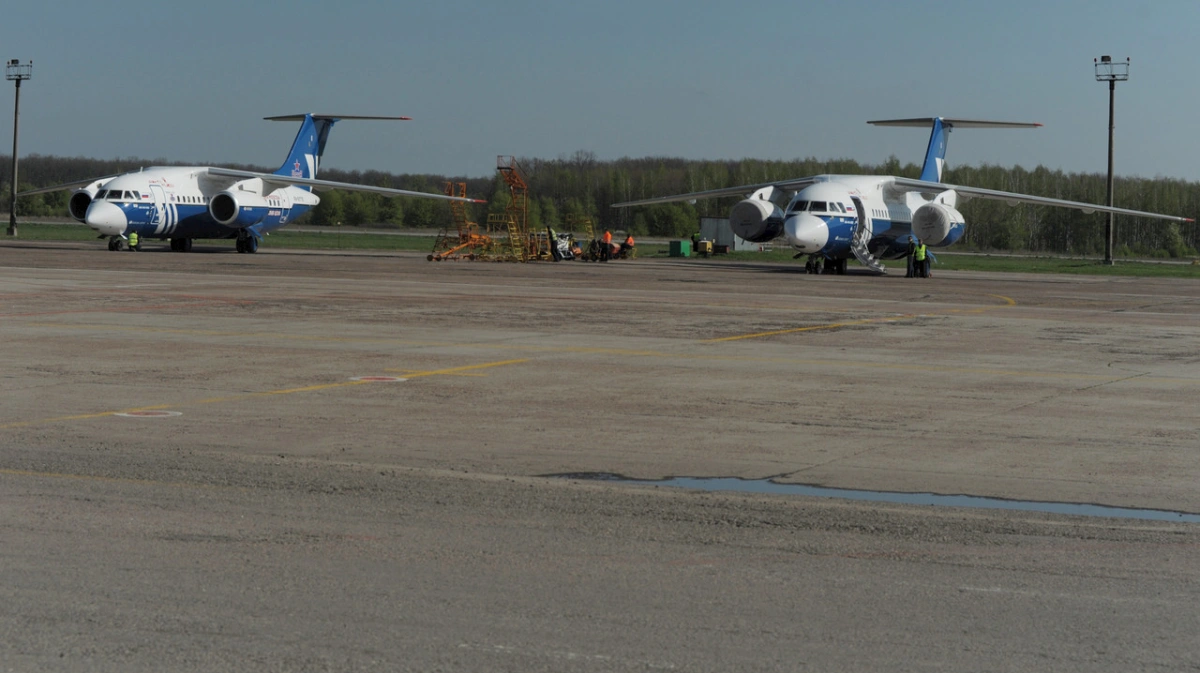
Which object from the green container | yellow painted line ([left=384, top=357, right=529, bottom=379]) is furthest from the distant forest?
yellow painted line ([left=384, top=357, right=529, bottom=379])

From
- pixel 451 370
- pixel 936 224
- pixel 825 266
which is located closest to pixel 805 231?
pixel 825 266

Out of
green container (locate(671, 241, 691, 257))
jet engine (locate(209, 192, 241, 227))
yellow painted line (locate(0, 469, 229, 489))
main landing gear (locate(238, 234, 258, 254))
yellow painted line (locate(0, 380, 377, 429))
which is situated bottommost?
yellow painted line (locate(0, 469, 229, 489))

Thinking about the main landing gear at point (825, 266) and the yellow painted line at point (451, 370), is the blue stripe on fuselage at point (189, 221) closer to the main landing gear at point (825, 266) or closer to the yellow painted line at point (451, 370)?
the main landing gear at point (825, 266)

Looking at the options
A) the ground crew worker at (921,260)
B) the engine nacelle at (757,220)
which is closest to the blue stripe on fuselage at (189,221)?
the engine nacelle at (757,220)

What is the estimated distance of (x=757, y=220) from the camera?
47.1m

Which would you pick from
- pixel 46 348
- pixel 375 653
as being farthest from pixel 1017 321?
pixel 375 653

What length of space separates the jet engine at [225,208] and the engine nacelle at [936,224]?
1046 inches

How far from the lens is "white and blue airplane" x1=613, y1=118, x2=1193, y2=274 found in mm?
44938

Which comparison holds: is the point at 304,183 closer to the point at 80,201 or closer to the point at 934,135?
the point at 80,201

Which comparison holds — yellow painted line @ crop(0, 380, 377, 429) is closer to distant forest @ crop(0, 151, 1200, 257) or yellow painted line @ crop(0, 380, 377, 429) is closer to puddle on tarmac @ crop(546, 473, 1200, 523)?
puddle on tarmac @ crop(546, 473, 1200, 523)

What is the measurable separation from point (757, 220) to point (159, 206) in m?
23.1

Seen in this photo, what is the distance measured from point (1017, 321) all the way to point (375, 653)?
70.3 feet

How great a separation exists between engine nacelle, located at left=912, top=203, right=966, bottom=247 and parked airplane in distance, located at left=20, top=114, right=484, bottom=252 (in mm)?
17100

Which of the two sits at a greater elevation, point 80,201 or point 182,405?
point 80,201
